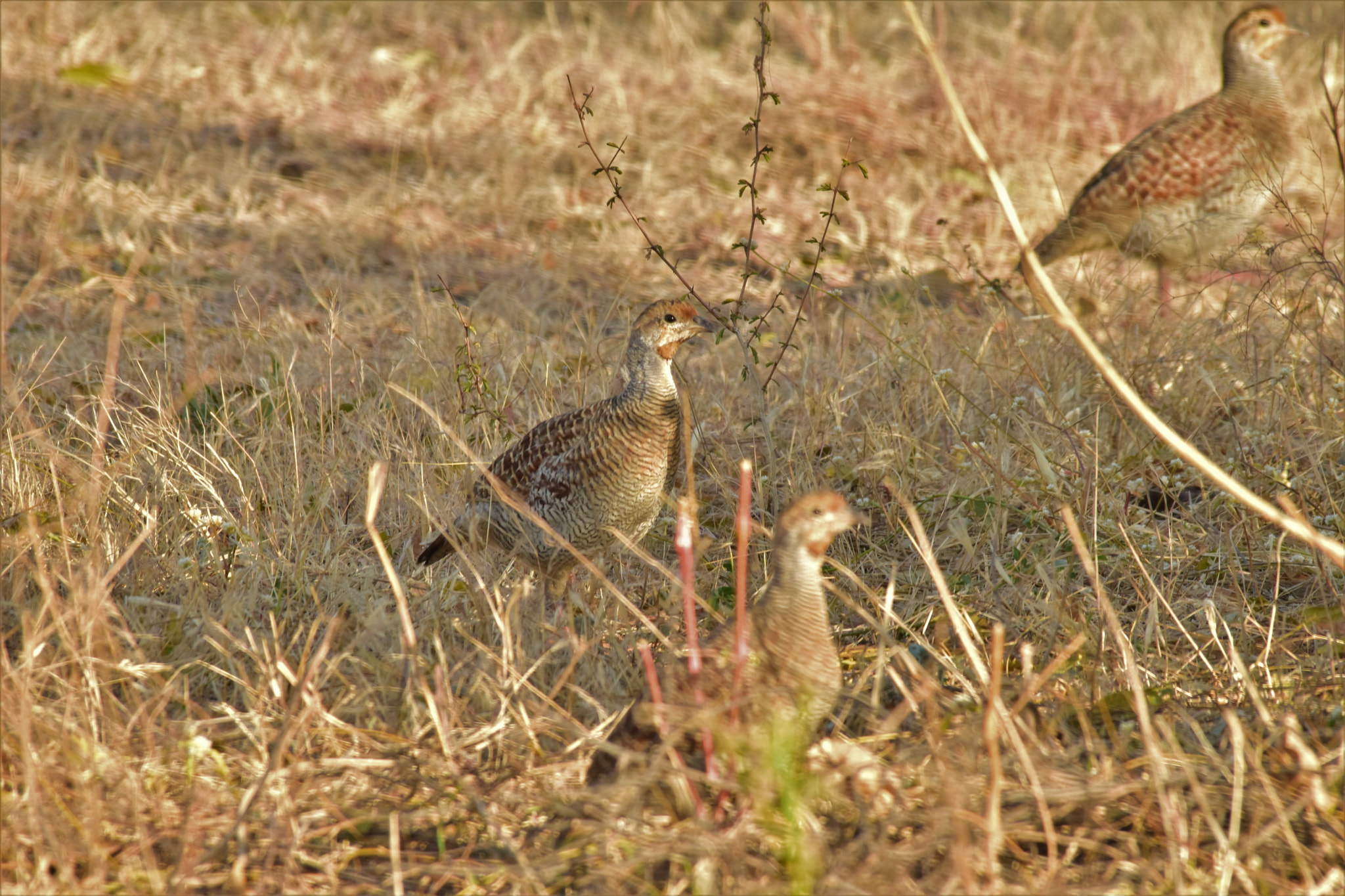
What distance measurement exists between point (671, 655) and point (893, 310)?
3.10 meters

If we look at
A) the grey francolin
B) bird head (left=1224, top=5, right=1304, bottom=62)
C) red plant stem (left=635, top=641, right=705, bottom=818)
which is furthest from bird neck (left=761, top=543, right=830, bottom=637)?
bird head (left=1224, top=5, right=1304, bottom=62)

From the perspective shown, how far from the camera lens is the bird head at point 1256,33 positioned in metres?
6.72

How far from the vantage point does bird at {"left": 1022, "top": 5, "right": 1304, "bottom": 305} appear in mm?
6191

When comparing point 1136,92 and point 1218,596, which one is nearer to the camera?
point 1218,596

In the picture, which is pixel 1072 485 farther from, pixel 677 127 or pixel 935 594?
pixel 677 127

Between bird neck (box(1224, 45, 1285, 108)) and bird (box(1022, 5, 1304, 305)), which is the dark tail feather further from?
bird neck (box(1224, 45, 1285, 108))

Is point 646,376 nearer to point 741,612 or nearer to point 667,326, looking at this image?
point 667,326

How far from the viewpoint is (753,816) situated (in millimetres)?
2498

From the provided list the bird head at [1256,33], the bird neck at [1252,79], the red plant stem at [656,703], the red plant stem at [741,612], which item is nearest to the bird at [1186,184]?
the bird neck at [1252,79]

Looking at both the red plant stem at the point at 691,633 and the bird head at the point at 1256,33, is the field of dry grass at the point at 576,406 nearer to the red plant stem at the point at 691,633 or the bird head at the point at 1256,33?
the red plant stem at the point at 691,633

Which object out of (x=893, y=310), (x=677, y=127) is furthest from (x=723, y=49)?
(x=893, y=310)

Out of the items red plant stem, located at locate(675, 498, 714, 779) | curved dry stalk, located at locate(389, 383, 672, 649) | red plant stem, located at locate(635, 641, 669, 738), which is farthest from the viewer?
curved dry stalk, located at locate(389, 383, 672, 649)

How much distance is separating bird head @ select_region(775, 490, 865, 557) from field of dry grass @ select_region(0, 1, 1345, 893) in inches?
7.5

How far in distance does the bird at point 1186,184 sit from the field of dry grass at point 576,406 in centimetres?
44
